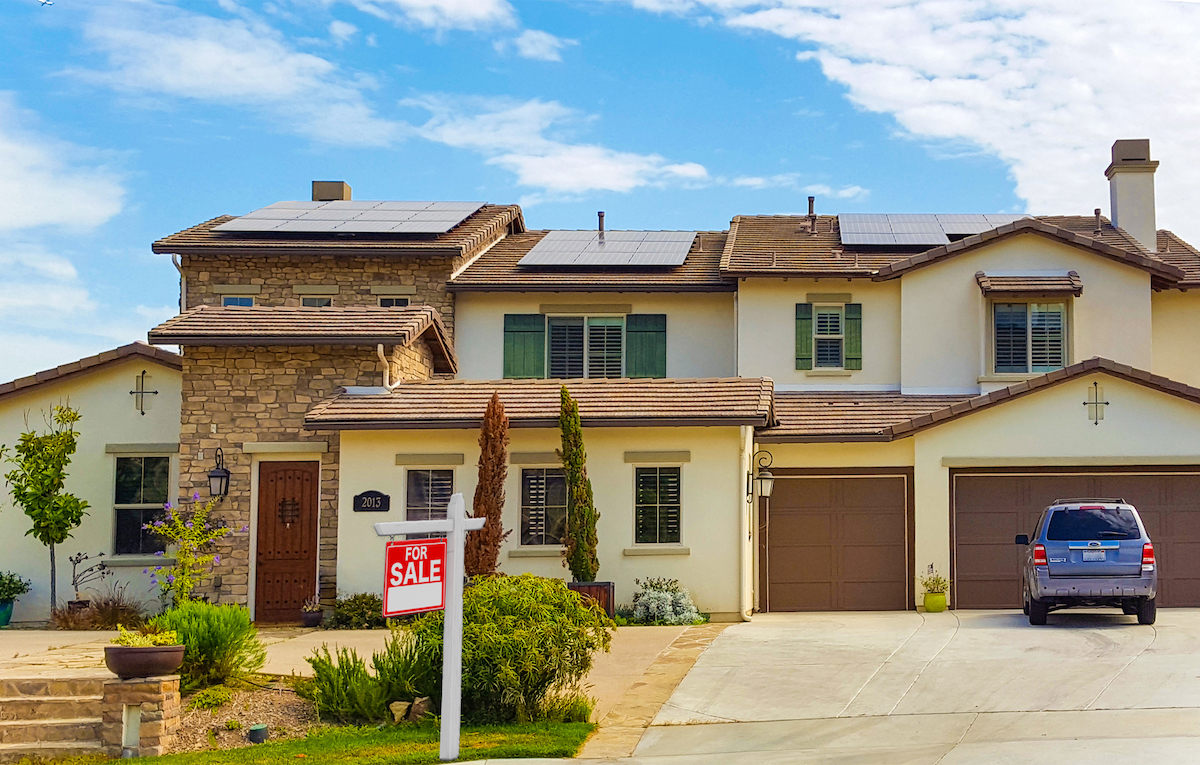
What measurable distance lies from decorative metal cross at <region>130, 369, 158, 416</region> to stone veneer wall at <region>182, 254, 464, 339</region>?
423 centimetres

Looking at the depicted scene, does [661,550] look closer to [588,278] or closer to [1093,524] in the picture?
[1093,524]

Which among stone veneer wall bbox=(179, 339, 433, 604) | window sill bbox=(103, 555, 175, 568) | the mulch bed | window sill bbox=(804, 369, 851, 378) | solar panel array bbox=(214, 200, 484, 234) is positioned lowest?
the mulch bed

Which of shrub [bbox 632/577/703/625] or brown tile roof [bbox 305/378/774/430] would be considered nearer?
shrub [bbox 632/577/703/625]

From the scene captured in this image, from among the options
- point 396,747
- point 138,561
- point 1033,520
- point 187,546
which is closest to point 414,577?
point 396,747

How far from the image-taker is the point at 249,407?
1914 cm

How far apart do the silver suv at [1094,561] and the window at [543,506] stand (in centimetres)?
710

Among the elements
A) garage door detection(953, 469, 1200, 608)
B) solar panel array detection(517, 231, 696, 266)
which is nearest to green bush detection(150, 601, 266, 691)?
garage door detection(953, 469, 1200, 608)

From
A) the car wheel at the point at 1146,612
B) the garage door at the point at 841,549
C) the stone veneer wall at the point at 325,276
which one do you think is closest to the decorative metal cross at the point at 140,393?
the stone veneer wall at the point at 325,276

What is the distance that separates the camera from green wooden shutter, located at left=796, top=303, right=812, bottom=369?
2364 cm

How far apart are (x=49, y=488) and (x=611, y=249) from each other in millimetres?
12511

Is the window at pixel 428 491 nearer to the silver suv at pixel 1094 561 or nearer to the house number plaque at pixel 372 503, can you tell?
the house number plaque at pixel 372 503

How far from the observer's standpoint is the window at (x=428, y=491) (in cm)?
1884

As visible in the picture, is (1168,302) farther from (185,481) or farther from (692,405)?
(185,481)

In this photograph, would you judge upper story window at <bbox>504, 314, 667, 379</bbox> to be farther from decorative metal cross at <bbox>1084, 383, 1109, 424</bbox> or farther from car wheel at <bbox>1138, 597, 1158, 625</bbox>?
car wheel at <bbox>1138, 597, 1158, 625</bbox>
